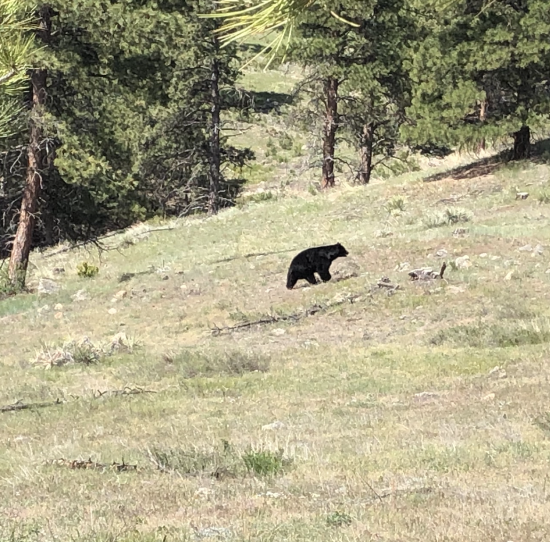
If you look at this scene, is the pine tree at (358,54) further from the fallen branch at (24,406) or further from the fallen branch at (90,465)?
the fallen branch at (90,465)

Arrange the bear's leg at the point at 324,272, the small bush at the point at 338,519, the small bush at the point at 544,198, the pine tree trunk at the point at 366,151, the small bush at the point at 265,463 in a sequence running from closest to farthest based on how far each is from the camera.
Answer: the small bush at the point at 338,519
the small bush at the point at 265,463
the bear's leg at the point at 324,272
the small bush at the point at 544,198
the pine tree trunk at the point at 366,151

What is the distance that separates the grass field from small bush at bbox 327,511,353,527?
2 cm

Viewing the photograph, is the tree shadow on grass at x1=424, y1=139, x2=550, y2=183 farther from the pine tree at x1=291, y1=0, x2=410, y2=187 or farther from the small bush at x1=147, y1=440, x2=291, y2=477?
the small bush at x1=147, y1=440, x2=291, y2=477

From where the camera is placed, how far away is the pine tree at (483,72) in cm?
2133

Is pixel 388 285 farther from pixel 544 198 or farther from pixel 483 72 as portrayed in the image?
pixel 483 72

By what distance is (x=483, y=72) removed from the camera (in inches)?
899

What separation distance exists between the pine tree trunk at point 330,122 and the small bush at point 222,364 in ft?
60.6

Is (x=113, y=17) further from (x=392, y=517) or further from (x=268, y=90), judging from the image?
(x=268, y=90)

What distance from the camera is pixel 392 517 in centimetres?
413

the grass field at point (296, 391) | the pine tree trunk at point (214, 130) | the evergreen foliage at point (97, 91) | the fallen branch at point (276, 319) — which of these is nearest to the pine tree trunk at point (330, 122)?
the pine tree trunk at point (214, 130)

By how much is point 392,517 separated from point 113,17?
14.7 metres

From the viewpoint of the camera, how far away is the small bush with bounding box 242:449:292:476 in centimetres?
545

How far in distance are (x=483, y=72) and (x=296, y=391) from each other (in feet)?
54.4

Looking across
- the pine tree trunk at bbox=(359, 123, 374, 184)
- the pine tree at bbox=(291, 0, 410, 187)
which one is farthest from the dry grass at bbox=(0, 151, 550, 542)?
the pine tree trunk at bbox=(359, 123, 374, 184)
